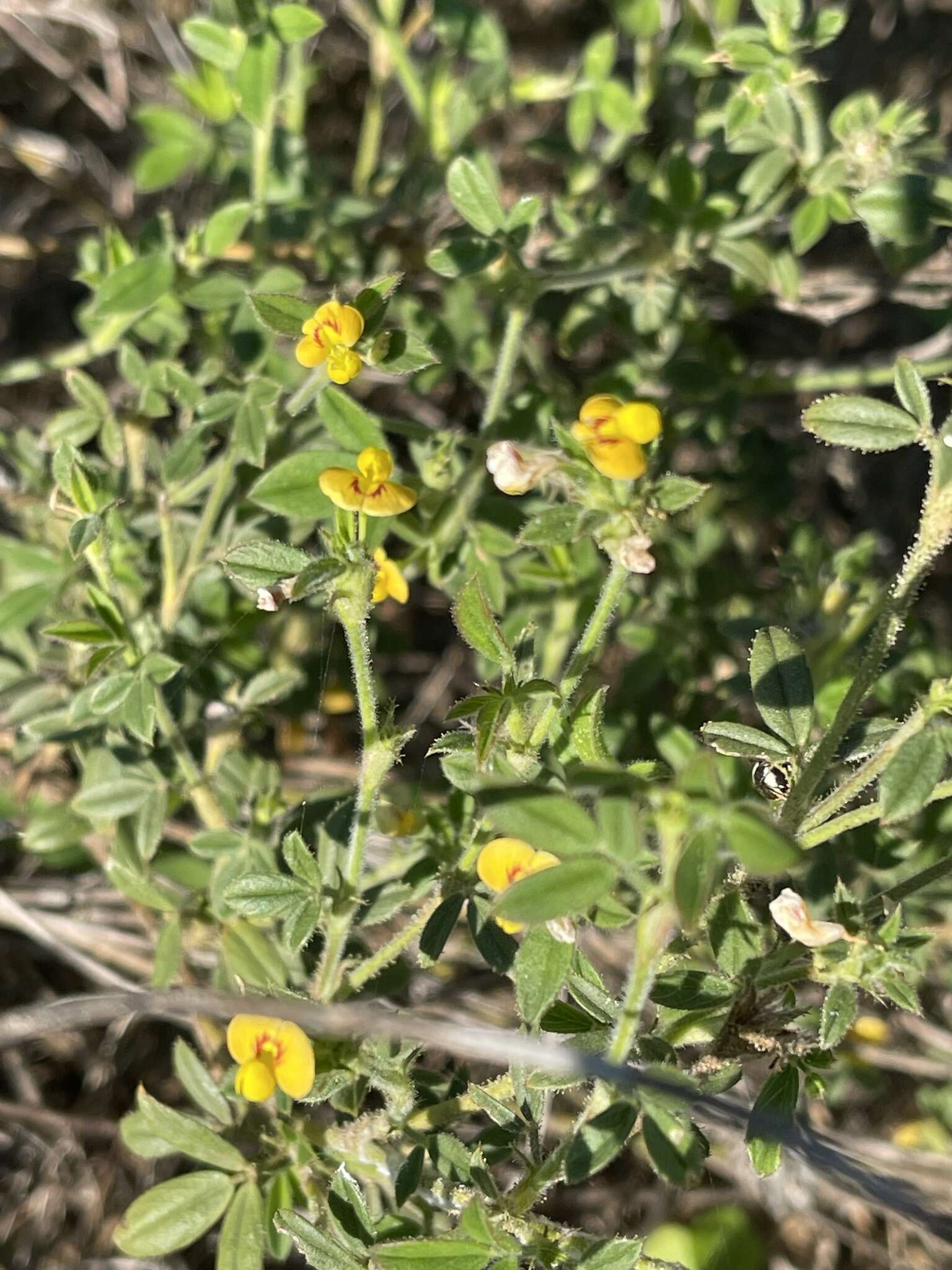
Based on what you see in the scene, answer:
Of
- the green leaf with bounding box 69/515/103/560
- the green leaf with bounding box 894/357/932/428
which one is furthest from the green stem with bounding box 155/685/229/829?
the green leaf with bounding box 894/357/932/428

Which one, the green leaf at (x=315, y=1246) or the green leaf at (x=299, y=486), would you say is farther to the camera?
the green leaf at (x=299, y=486)

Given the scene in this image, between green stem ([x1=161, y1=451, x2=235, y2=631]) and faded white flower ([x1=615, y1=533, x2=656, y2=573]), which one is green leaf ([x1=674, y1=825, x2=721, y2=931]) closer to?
faded white flower ([x1=615, y1=533, x2=656, y2=573])

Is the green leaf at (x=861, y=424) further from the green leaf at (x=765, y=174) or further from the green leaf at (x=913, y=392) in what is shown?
the green leaf at (x=765, y=174)

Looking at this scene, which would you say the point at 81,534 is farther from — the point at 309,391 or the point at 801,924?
the point at 801,924

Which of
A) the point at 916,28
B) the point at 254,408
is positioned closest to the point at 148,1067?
the point at 254,408

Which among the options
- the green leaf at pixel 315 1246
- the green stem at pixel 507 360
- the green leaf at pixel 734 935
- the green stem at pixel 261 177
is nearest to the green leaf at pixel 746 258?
the green stem at pixel 507 360

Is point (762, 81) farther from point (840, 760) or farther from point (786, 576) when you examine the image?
point (840, 760)
